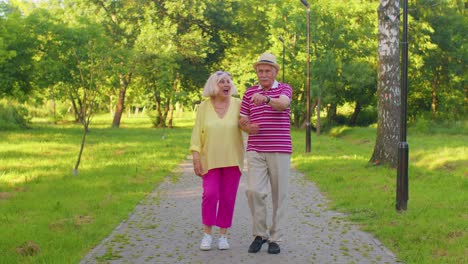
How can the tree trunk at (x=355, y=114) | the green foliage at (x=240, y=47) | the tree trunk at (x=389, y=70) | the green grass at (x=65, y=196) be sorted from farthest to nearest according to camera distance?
the tree trunk at (x=355, y=114), the green foliage at (x=240, y=47), the tree trunk at (x=389, y=70), the green grass at (x=65, y=196)

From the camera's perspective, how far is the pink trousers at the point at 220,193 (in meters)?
6.17

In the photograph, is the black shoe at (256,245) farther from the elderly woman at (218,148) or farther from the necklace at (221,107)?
the necklace at (221,107)

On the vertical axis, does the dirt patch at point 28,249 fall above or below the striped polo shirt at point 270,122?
below

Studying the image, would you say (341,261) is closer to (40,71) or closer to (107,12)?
(40,71)

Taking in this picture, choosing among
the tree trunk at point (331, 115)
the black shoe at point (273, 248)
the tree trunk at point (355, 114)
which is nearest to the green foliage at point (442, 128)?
the tree trunk at point (355, 114)

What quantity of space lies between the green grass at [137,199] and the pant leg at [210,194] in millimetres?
1313

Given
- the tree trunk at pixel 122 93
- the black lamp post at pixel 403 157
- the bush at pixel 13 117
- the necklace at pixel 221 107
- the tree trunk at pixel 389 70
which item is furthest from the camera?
the tree trunk at pixel 122 93

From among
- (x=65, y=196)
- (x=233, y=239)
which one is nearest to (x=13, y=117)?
(x=65, y=196)

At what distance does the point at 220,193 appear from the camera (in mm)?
6270

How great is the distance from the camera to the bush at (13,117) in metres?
34.2

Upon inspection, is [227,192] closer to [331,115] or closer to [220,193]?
[220,193]

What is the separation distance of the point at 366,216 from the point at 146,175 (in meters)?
6.39

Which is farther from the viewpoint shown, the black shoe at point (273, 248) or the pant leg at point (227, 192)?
the pant leg at point (227, 192)

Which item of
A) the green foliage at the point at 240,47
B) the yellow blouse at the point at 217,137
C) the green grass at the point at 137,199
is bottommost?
the green grass at the point at 137,199
